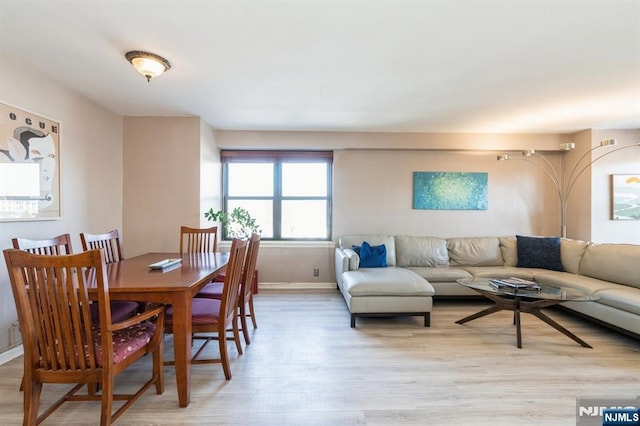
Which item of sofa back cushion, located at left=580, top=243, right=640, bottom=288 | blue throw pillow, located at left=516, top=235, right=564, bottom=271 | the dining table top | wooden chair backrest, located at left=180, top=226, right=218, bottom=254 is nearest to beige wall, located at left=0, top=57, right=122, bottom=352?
the dining table top

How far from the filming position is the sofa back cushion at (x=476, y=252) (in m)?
3.91

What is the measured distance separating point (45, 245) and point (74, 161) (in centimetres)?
132

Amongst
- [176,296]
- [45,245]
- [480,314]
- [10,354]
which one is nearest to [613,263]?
[480,314]

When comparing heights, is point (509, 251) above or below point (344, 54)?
below

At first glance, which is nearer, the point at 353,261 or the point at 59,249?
the point at 59,249

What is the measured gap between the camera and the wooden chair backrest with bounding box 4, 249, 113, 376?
4.17 ft

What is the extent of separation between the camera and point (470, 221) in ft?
14.2

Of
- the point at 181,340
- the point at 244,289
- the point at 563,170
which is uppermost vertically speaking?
the point at 563,170

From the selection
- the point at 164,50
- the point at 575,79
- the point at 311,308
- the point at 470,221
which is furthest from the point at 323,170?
the point at 575,79

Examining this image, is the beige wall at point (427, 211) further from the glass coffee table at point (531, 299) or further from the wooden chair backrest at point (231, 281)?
the wooden chair backrest at point (231, 281)

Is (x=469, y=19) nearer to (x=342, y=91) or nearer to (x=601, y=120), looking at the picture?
(x=342, y=91)

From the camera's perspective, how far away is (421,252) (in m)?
3.88

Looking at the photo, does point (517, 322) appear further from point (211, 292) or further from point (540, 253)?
point (211, 292)

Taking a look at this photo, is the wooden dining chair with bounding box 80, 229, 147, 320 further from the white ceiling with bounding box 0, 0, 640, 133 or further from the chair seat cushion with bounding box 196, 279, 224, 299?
the white ceiling with bounding box 0, 0, 640, 133
